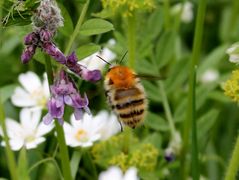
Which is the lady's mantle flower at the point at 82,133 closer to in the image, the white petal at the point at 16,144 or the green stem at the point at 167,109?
the white petal at the point at 16,144

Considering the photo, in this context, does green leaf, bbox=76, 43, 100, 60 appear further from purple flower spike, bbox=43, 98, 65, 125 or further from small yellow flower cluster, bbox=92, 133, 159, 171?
small yellow flower cluster, bbox=92, 133, 159, 171

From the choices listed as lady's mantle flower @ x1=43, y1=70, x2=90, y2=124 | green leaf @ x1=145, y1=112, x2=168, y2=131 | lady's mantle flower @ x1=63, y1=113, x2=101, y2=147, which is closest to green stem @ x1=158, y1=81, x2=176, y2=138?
green leaf @ x1=145, y1=112, x2=168, y2=131

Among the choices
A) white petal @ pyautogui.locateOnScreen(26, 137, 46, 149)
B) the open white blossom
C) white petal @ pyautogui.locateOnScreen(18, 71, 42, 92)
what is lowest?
the open white blossom

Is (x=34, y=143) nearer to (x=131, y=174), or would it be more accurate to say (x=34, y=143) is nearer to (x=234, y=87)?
(x=131, y=174)

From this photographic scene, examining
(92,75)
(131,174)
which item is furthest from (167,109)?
(92,75)

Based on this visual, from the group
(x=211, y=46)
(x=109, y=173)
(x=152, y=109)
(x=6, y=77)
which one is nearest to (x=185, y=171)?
(x=109, y=173)

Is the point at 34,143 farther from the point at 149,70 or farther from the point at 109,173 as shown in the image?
the point at 149,70

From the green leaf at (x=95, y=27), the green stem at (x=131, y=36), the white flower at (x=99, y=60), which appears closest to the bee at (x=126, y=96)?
the green leaf at (x=95, y=27)
